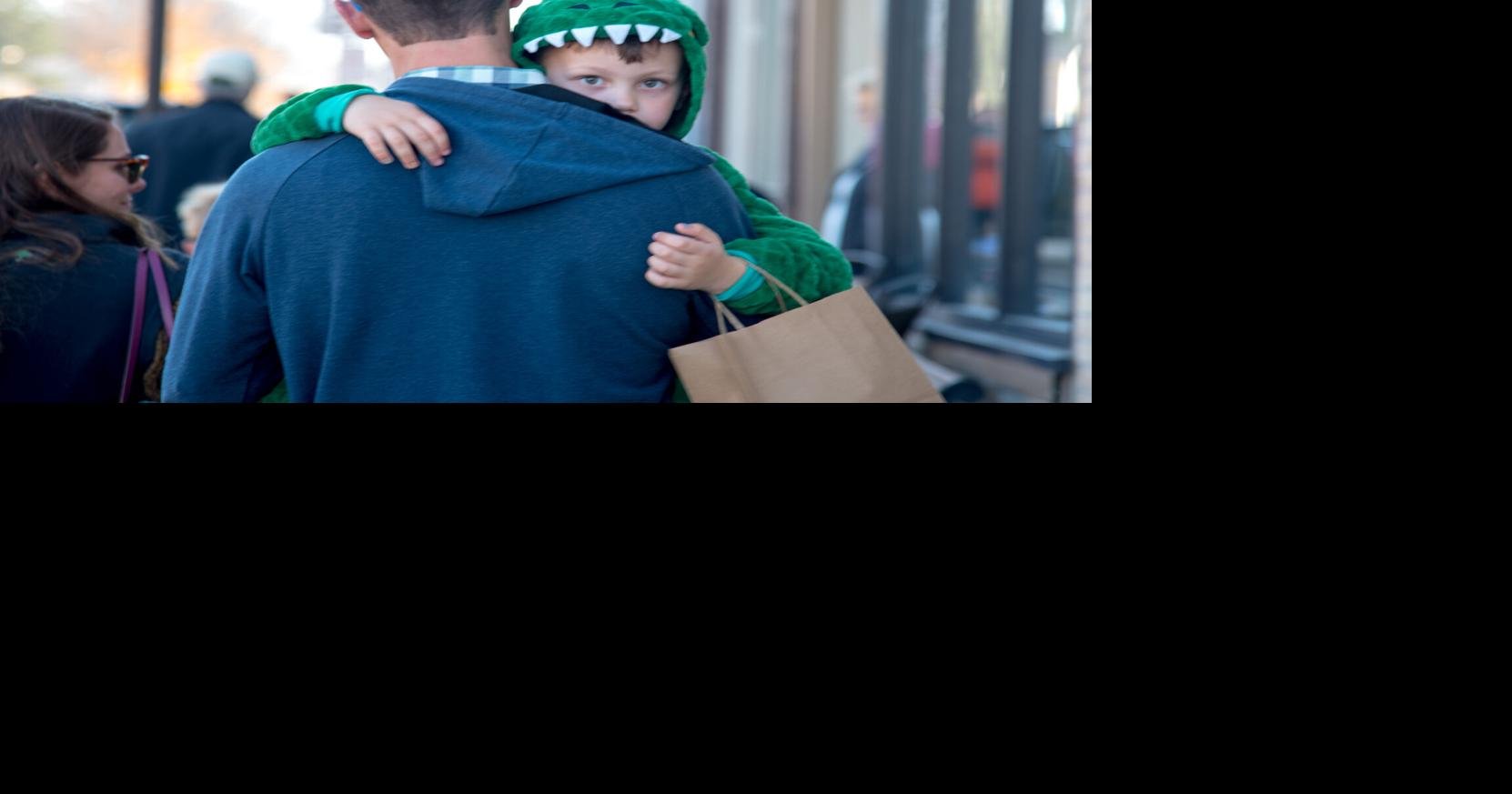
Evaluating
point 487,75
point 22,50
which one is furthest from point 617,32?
point 22,50

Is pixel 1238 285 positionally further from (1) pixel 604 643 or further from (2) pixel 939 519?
(1) pixel 604 643

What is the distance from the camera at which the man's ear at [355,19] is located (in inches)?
65.2

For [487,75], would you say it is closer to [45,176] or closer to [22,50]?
[45,176]

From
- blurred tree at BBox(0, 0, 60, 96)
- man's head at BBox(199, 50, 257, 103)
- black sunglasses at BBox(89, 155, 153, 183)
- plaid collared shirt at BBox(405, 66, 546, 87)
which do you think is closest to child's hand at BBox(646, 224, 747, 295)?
plaid collared shirt at BBox(405, 66, 546, 87)

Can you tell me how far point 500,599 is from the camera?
79.5 inches

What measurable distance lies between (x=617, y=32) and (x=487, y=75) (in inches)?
7.6

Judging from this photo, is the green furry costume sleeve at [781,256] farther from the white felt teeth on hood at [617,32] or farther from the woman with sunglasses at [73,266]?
the woman with sunglasses at [73,266]

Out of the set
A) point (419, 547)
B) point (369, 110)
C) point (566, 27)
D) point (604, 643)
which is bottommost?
point (604, 643)

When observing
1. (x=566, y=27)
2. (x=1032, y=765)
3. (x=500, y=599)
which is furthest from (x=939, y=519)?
(x=566, y=27)

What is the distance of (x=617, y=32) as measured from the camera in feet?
5.79

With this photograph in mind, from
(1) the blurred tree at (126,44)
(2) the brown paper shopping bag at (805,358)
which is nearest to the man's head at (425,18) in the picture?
(2) the brown paper shopping bag at (805,358)

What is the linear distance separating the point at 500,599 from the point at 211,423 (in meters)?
0.44

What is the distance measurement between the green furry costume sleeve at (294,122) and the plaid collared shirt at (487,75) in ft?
0.25

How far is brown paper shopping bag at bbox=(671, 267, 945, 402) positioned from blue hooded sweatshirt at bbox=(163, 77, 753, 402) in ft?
0.29
